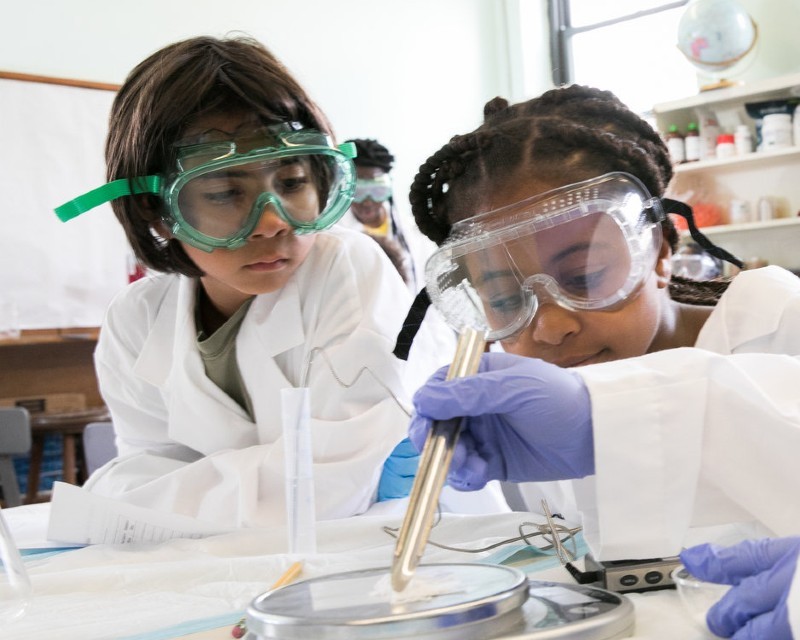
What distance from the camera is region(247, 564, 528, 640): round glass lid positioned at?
619 millimetres

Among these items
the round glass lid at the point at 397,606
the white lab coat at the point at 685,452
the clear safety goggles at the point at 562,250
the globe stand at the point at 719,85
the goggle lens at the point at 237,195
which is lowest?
the round glass lid at the point at 397,606

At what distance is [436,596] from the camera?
67cm

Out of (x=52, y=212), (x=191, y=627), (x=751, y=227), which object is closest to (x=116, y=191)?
(x=191, y=627)

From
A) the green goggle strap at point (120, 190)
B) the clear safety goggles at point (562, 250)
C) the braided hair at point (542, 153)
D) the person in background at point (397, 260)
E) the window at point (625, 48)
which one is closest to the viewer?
the clear safety goggles at point (562, 250)

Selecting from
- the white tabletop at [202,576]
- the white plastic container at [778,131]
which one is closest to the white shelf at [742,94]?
the white plastic container at [778,131]

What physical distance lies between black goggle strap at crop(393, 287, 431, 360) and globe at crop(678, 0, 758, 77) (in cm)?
344

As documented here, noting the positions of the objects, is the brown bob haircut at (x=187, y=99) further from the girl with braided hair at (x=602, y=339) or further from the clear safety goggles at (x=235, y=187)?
the girl with braided hair at (x=602, y=339)

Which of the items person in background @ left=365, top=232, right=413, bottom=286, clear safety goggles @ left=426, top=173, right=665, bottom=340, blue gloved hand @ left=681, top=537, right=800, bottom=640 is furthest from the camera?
person in background @ left=365, top=232, right=413, bottom=286

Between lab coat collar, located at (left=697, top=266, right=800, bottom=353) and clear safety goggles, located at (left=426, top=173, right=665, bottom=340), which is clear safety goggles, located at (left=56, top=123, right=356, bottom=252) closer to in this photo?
clear safety goggles, located at (left=426, top=173, right=665, bottom=340)

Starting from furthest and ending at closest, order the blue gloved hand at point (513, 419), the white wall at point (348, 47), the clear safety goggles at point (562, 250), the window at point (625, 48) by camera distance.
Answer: the window at point (625, 48)
the white wall at point (348, 47)
the clear safety goggles at point (562, 250)
the blue gloved hand at point (513, 419)

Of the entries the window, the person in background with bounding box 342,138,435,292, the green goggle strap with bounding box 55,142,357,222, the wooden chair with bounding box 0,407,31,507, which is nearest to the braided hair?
the green goggle strap with bounding box 55,142,357,222

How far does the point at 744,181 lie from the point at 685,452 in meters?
3.82

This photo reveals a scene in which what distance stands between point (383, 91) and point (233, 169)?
4.18 meters

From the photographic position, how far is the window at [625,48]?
208 inches
